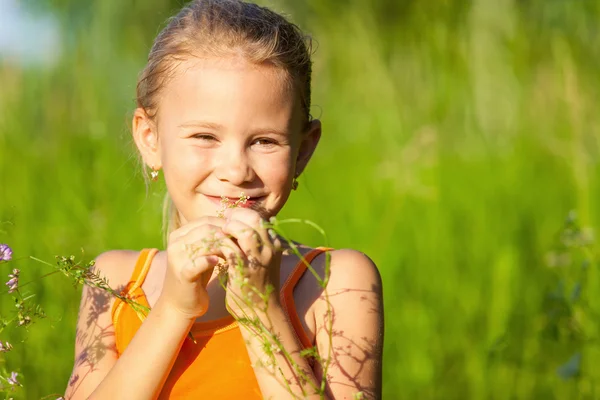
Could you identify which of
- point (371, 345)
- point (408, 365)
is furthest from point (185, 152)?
point (408, 365)

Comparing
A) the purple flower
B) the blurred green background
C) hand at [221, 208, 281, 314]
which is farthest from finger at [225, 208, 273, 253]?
the blurred green background

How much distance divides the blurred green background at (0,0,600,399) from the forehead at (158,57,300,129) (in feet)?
2.94

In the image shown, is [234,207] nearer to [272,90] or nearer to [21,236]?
[272,90]

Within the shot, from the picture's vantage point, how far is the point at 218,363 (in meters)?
2.14

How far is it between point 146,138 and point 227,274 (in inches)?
24.6

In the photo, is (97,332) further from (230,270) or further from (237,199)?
(230,270)

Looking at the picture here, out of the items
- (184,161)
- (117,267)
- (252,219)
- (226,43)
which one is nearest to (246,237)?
(252,219)

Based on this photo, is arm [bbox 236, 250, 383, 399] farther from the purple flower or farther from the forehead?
the purple flower

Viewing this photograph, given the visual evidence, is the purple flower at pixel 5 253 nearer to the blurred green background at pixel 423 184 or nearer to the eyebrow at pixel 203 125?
the eyebrow at pixel 203 125

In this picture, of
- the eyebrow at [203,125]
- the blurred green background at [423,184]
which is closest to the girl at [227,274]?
the eyebrow at [203,125]

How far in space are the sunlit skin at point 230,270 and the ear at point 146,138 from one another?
0.05m

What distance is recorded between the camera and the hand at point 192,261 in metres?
1.79

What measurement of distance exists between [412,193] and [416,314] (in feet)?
2.77

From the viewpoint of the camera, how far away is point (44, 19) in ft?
15.2
